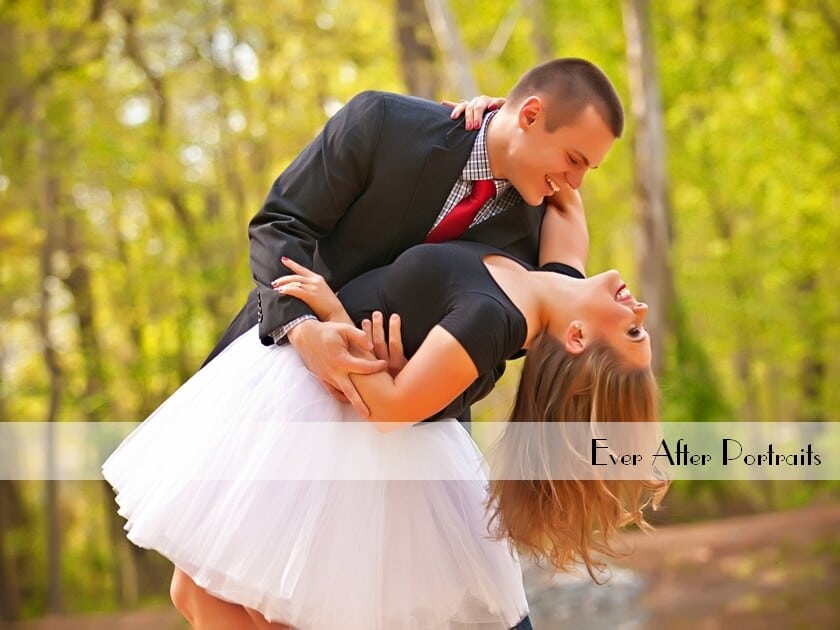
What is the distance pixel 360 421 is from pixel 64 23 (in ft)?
30.0

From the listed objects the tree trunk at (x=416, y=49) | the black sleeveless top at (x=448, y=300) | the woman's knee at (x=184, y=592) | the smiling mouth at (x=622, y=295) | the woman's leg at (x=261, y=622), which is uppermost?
the black sleeveless top at (x=448, y=300)

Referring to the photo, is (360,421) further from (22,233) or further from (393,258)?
(22,233)

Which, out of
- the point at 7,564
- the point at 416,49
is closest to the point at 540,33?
the point at 416,49

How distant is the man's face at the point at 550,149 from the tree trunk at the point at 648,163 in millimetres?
8654

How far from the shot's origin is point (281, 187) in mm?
1880

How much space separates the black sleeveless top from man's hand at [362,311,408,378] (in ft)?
0.08

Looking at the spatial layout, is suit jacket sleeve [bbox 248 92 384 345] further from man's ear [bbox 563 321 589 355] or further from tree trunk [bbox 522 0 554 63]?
tree trunk [bbox 522 0 554 63]

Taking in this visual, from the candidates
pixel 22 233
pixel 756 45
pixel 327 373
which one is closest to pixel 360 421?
pixel 327 373

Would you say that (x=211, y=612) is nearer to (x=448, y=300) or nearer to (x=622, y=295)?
(x=448, y=300)

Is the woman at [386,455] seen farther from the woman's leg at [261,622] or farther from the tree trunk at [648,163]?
the tree trunk at [648,163]

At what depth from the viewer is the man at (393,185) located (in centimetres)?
180

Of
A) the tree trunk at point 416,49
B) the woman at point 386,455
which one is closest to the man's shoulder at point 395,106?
the woman at point 386,455

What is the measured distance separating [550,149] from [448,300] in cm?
30

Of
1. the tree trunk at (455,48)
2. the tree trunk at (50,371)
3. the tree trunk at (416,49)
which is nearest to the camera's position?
the tree trunk at (455,48)
